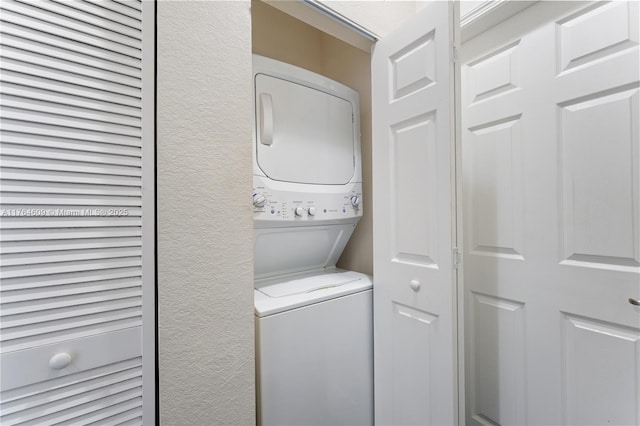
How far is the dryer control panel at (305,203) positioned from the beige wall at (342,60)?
0.25 m

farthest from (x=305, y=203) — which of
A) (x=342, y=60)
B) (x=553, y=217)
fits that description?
(x=342, y=60)

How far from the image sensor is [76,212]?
26.0 inches

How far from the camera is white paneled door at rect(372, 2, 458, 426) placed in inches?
44.5

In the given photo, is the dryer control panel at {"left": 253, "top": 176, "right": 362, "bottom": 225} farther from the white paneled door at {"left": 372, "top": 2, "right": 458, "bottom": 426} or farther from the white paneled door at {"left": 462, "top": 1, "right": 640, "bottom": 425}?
the white paneled door at {"left": 462, "top": 1, "right": 640, "bottom": 425}

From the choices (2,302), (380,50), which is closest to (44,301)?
(2,302)

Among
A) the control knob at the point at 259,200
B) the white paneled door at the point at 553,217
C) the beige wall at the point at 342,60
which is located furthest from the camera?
the beige wall at the point at 342,60

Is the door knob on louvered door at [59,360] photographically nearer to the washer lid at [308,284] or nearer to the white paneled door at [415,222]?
the washer lid at [308,284]

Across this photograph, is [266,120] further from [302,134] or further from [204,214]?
[204,214]

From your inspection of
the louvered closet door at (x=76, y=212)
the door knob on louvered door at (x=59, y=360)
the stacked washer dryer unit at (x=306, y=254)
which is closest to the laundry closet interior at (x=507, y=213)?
the stacked washer dryer unit at (x=306, y=254)

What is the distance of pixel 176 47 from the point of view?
0.83 meters

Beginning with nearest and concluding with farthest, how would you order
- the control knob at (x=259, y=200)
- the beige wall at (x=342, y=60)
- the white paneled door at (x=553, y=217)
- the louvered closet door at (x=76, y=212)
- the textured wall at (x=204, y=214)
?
1. the louvered closet door at (x=76, y=212)
2. the textured wall at (x=204, y=214)
3. the white paneled door at (x=553, y=217)
4. the control knob at (x=259, y=200)
5. the beige wall at (x=342, y=60)

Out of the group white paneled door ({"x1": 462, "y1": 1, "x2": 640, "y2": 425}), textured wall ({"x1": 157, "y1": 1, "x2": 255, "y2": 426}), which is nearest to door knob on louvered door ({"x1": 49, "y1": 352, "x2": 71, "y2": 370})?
textured wall ({"x1": 157, "y1": 1, "x2": 255, "y2": 426})

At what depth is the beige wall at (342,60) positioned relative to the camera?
1.86m

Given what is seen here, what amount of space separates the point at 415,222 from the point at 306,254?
682 mm
